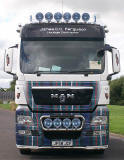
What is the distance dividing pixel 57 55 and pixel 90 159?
8.44 feet

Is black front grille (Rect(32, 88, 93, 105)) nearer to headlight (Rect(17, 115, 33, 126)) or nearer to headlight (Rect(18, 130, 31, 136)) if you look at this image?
headlight (Rect(17, 115, 33, 126))

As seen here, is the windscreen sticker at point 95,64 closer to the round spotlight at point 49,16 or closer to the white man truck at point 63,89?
the white man truck at point 63,89

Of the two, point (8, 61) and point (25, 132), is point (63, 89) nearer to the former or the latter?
point (25, 132)

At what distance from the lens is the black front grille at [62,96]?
8891mm

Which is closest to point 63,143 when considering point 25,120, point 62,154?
point 25,120

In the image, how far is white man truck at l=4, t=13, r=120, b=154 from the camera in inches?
347

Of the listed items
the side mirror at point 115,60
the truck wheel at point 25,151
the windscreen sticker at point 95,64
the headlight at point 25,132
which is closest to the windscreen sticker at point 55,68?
the windscreen sticker at point 95,64

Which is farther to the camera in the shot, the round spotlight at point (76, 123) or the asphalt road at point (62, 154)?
the asphalt road at point (62, 154)

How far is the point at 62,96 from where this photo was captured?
8891mm

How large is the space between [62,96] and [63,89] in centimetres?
16

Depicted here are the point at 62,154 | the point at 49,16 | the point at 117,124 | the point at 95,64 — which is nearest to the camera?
the point at 95,64

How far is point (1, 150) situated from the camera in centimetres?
1052

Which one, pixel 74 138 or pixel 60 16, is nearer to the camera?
pixel 74 138

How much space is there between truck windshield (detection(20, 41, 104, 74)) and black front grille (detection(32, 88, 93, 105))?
0.48 meters
